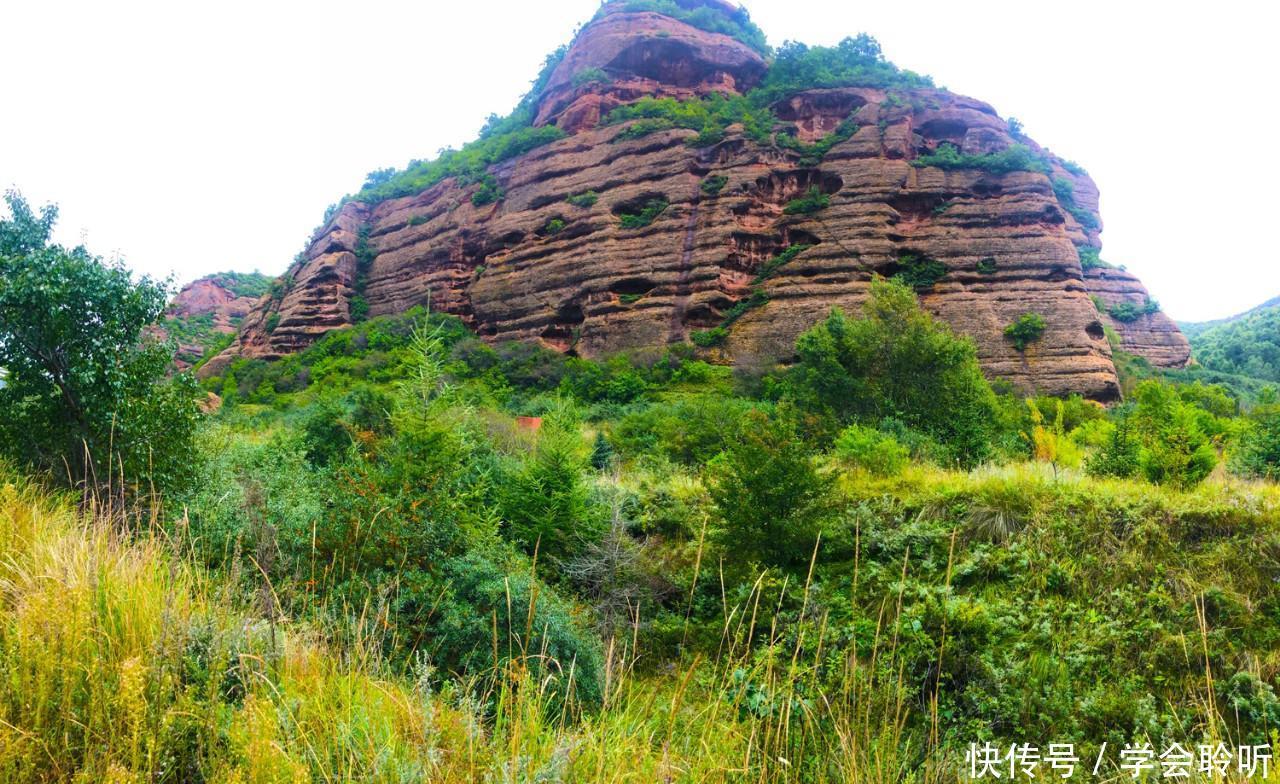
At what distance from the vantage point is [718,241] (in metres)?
37.2

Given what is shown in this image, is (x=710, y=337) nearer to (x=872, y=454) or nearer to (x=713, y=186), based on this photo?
(x=713, y=186)

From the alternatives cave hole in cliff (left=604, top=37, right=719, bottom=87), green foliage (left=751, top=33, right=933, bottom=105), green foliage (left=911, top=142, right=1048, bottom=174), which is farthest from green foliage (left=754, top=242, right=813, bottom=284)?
cave hole in cliff (left=604, top=37, right=719, bottom=87)

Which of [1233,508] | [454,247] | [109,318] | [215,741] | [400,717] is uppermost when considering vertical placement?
[454,247]

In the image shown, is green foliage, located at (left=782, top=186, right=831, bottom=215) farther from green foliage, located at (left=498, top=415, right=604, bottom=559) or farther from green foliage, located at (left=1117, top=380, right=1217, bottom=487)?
green foliage, located at (left=498, top=415, right=604, bottom=559)

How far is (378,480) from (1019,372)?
101 feet

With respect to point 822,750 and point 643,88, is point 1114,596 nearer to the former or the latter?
point 822,750

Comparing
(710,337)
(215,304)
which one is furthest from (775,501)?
(215,304)

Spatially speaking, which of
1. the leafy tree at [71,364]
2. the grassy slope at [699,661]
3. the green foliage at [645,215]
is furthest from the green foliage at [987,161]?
the leafy tree at [71,364]

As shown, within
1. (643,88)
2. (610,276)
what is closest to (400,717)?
(610,276)

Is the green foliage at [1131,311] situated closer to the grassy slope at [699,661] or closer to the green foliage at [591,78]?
the green foliage at [591,78]

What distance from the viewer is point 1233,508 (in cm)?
595

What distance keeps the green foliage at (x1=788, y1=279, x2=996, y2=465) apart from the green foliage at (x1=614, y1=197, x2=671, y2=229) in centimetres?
2238

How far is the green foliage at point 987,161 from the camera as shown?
118 ft

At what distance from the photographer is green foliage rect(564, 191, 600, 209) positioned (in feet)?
137
